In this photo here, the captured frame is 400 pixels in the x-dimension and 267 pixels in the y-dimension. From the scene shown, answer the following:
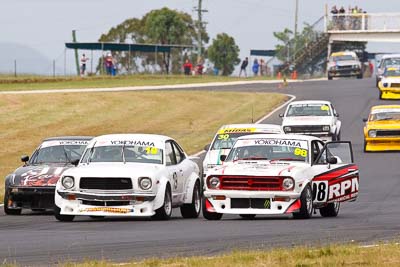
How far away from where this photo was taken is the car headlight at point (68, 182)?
1862 centimetres

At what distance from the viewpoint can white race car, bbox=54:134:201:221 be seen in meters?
18.4

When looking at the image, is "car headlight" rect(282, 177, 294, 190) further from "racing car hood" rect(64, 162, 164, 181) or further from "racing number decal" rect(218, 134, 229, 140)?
"racing number decal" rect(218, 134, 229, 140)

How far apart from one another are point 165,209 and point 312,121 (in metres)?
21.0

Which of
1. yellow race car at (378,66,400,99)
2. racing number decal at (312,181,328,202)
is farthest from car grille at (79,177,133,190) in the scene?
yellow race car at (378,66,400,99)

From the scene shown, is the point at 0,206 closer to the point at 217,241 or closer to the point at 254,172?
the point at 254,172

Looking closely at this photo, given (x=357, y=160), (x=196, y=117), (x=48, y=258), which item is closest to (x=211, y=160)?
(x=357, y=160)

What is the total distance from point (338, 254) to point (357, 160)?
71.9 feet

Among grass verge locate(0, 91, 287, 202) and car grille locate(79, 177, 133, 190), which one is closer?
car grille locate(79, 177, 133, 190)

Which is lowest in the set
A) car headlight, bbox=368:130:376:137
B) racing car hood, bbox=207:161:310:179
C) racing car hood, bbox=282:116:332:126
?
car headlight, bbox=368:130:376:137

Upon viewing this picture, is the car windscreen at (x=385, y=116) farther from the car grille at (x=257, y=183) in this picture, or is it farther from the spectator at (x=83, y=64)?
the spectator at (x=83, y=64)

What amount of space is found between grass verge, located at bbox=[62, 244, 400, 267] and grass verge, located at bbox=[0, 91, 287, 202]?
2627 centimetres

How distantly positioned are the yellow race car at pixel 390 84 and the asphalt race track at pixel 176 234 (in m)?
31.5

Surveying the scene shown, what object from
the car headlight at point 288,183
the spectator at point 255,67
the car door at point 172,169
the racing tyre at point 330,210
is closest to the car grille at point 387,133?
the racing tyre at point 330,210

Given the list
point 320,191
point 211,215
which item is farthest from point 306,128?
point 211,215
